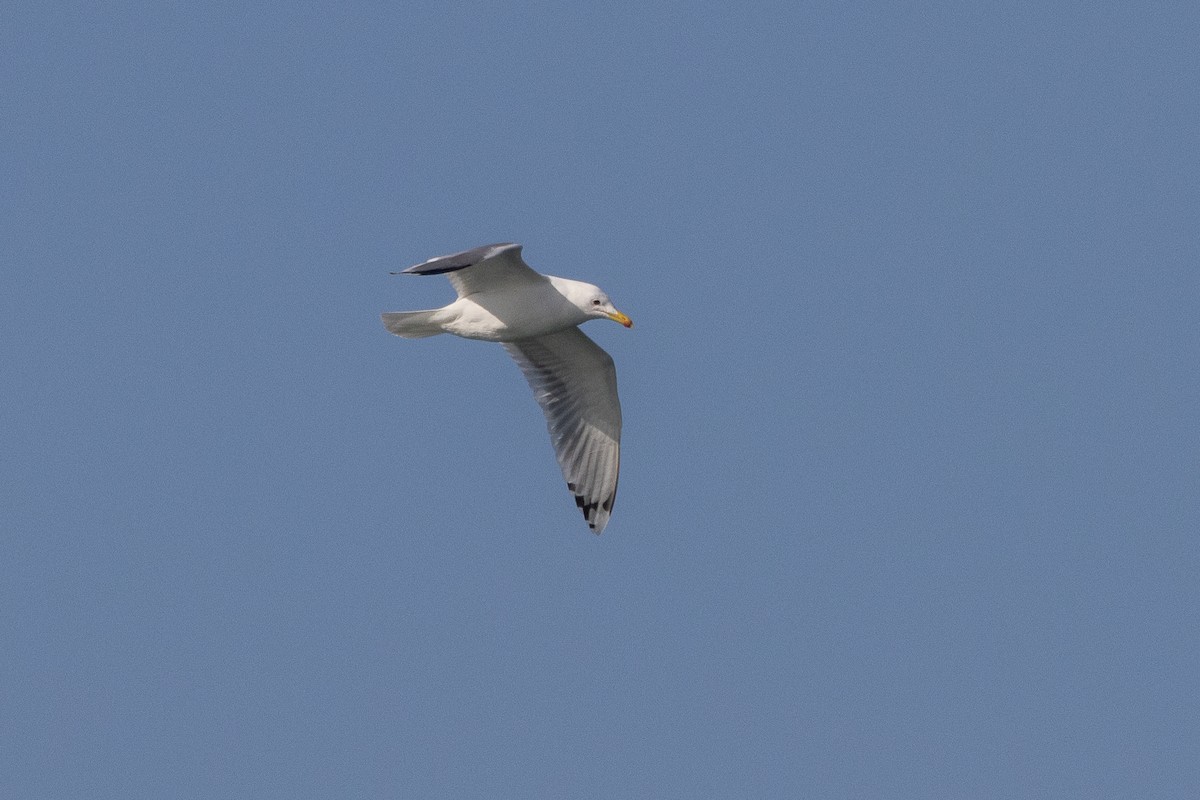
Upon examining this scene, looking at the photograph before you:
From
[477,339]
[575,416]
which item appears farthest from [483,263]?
[575,416]

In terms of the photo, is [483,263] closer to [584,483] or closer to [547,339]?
[547,339]

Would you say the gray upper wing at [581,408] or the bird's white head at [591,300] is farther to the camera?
the gray upper wing at [581,408]

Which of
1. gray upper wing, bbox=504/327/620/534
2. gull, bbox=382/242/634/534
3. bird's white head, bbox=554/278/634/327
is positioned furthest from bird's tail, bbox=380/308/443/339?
gray upper wing, bbox=504/327/620/534

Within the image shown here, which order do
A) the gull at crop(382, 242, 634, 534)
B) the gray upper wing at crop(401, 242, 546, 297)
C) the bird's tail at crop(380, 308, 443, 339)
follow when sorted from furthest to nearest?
1. the bird's tail at crop(380, 308, 443, 339)
2. the gull at crop(382, 242, 634, 534)
3. the gray upper wing at crop(401, 242, 546, 297)

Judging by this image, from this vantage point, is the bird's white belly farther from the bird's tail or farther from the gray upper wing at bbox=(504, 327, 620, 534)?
the gray upper wing at bbox=(504, 327, 620, 534)

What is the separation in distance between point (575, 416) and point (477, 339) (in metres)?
1.49

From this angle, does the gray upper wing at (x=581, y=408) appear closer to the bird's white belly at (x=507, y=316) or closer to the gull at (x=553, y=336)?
the gull at (x=553, y=336)

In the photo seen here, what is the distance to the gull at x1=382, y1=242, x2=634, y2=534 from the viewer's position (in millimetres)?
12938

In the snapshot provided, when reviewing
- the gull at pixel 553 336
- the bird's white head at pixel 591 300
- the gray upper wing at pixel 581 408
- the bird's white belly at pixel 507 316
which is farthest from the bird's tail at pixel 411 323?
the gray upper wing at pixel 581 408

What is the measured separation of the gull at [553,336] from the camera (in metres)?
12.9

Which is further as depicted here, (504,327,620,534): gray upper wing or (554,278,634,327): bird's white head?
(504,327,620,534): gray upper wing

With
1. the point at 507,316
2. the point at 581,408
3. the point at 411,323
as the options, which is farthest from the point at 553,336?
the point at 411,323

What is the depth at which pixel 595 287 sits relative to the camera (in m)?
13.1

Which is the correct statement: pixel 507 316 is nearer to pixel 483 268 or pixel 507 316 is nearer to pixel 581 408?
pixel 483 268
